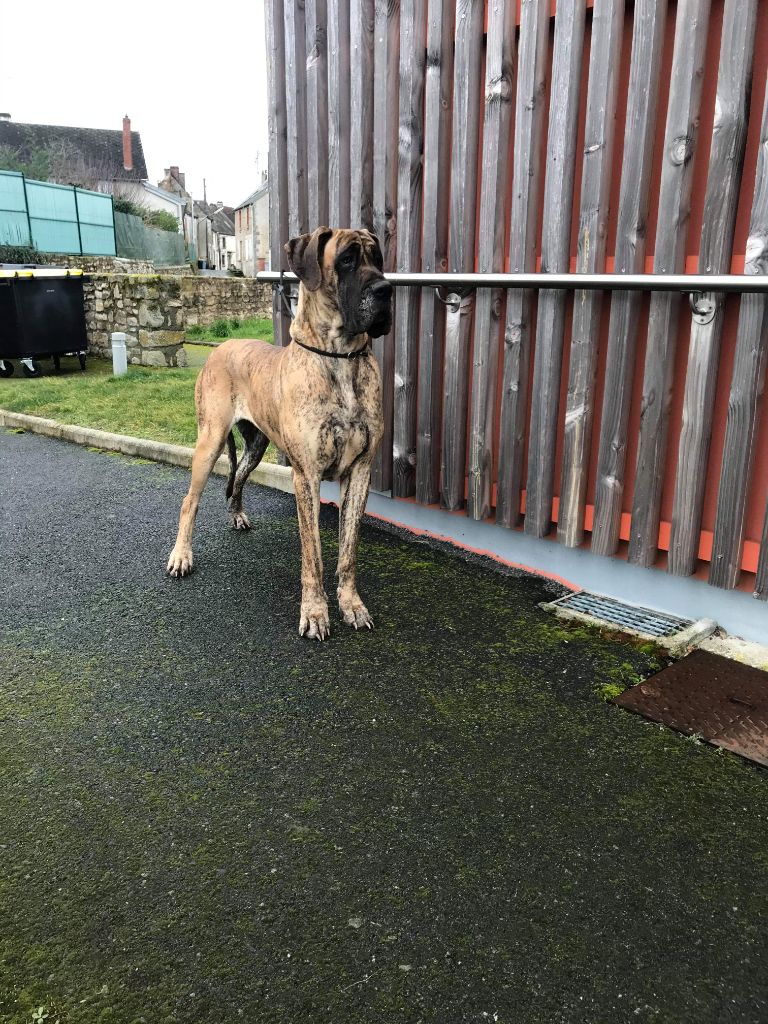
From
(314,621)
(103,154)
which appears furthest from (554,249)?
(103,154)

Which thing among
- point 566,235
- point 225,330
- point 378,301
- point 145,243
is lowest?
point 225,330

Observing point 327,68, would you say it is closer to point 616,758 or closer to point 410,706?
point 410,706

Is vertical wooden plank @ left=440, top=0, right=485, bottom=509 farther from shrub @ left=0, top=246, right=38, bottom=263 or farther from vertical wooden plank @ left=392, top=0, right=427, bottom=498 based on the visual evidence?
shrub @ left=0, top=246, right=38, bottom=263

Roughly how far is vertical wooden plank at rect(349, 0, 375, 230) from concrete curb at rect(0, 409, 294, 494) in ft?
6.21

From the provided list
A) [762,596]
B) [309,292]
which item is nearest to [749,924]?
[762,596]

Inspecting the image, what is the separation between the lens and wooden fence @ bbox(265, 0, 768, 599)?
289cm

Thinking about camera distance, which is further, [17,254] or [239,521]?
[17,254]

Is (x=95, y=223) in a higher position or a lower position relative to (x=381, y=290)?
higher

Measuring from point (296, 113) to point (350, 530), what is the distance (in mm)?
2818

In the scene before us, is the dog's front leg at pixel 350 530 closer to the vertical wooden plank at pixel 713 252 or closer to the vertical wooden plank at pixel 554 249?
the vertical wooden plank at pixel 554 249

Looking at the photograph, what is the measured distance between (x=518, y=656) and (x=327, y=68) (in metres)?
3.58

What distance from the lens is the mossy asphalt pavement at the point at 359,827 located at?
1586 millimetres

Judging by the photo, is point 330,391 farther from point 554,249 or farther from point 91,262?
point 91,262

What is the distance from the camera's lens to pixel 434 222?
3971 mm
